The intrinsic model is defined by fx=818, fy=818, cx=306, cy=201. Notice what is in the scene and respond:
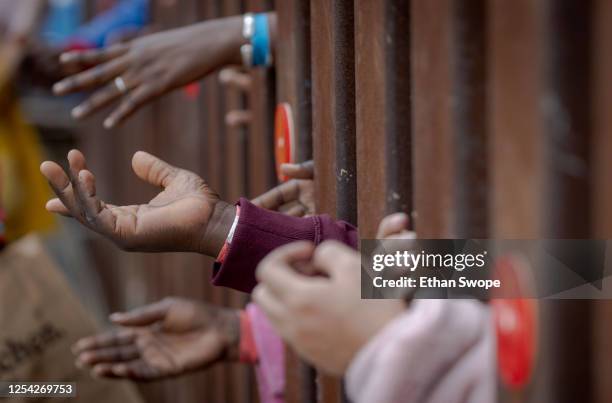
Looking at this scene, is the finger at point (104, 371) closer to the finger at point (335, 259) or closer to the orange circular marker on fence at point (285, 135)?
the orange circular marker on fence at point (285, 135)

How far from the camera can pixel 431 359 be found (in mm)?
511

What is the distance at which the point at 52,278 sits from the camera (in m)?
1.55

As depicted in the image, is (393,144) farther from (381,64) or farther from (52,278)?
(52,278)

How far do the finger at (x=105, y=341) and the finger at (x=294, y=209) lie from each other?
48 cm

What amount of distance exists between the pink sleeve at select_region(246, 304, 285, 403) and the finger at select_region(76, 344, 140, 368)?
0.19m

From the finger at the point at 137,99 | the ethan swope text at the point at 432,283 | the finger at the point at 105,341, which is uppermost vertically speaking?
the finger at the point at 137,99

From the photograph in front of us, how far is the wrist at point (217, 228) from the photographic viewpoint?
0.68 metres

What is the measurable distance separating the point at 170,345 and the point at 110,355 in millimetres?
91

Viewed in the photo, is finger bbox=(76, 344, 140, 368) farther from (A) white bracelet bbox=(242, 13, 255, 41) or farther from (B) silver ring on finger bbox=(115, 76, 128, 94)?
(A) white bracelet bbox=(242, 13, 255, 41)

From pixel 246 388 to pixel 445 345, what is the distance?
Answer: 0.98 metres

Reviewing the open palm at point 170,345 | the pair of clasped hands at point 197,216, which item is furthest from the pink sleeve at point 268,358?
the pair of clasped hands at point 197,216

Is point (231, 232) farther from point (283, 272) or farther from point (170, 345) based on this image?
point (170, 345)

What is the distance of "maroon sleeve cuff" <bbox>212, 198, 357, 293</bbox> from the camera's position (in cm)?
68

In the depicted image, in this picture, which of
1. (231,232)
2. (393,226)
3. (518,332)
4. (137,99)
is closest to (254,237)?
(231,232)
